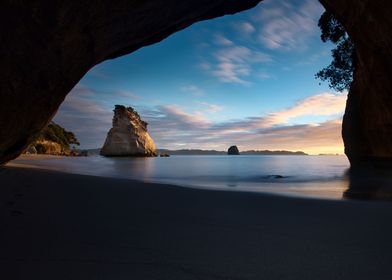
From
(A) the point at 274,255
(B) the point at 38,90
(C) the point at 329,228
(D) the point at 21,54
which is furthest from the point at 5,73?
(C) the point at 329,228

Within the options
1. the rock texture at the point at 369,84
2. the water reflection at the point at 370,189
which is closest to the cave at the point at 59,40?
the rock texture at the point at 369,84

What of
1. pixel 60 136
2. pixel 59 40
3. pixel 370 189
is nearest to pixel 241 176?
pixel 370 189

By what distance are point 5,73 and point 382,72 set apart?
1856cm

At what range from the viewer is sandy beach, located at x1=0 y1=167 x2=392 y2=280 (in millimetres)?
2445

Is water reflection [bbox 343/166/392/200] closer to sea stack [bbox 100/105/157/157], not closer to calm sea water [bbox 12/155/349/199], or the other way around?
calm sea water [bbox 12/155/349/199]

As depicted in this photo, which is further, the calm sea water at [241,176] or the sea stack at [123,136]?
the sea stack at [123,136]

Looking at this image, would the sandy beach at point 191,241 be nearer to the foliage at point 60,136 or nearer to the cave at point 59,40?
the cave at point 59,40

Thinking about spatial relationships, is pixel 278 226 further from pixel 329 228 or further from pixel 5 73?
pixel 5 73

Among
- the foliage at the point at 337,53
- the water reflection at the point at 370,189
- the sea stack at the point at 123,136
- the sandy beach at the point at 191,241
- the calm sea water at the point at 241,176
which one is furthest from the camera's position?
the sea stack at the point at 123,136

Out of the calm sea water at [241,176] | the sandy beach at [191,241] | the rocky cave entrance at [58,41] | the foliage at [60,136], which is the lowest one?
the sandy beach at [191,241]

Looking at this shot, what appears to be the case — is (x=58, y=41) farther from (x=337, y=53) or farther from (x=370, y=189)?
(x=337, y=53)

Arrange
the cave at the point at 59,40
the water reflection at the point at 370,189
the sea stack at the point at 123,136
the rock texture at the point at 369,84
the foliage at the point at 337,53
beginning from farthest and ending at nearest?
the sea stack at the point at 123,136 → the foliage at the point at 337,53 → the rock texture at the point at 369,84 → the water reflection at the point at 370,189 → the cave at the point at 59,40

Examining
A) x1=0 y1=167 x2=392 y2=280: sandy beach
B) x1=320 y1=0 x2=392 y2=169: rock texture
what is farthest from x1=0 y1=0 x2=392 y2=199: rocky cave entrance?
x1=0 y1=167 x2=392 y2=280: sandy beach

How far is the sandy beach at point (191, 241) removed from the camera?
96.3 inches
